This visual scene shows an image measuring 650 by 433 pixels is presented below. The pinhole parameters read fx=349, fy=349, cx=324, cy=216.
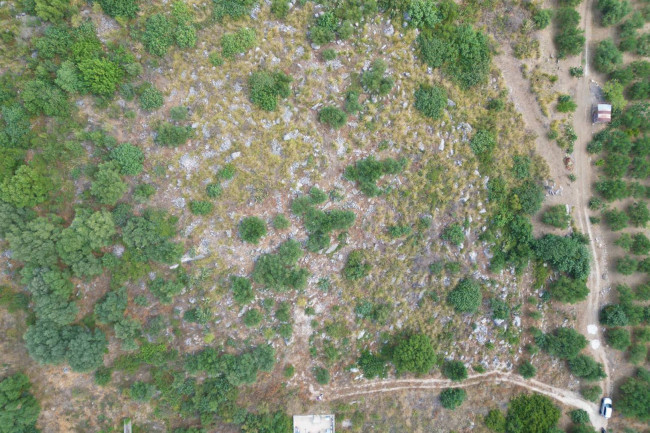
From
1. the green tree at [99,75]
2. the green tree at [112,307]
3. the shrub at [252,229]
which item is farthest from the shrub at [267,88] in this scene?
the green tree at [112,307]

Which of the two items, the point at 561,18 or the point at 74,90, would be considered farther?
the point at 561,18

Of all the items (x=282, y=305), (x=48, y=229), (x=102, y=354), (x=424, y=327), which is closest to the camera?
(x=48, y=229)

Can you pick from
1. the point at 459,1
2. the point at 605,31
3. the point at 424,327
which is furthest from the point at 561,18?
the point at 424,327

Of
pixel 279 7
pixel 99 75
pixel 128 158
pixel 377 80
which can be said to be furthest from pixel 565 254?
pixel 99 75

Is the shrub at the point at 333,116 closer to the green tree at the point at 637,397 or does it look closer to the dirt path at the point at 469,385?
the dirt path at the point at 469,385

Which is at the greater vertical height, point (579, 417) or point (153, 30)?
point (153, 30)

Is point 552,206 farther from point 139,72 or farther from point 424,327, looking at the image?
point 139,72

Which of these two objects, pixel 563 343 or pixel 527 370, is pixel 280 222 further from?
pixel 563 343

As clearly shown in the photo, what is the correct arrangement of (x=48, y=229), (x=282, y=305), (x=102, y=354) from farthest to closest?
(x=282, y=305), (x=102, y=354), (x=48, y=229)
